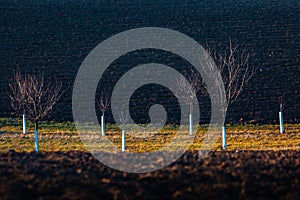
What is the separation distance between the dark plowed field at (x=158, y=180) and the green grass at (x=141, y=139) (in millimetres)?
6333

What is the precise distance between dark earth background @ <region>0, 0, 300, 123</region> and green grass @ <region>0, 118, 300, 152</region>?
1.83 metres

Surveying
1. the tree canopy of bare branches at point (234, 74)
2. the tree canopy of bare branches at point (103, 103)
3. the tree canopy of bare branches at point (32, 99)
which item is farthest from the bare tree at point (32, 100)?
the tree canopy of bare branches at point (234, 74)

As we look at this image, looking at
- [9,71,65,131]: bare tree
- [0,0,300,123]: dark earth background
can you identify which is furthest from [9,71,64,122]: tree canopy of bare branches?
[0,0,300,123]: dark earth background

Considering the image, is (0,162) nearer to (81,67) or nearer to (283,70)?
(81,67)

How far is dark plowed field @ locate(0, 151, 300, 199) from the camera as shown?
10.3 meters

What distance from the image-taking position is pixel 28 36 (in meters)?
39.5

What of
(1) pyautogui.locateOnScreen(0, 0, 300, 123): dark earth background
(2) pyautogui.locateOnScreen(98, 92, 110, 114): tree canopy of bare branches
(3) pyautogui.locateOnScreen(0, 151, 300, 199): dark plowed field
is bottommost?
(3) pyautogui.locateOnScreen(0, 151, 300, 199): dark plowed field

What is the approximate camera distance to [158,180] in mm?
11633

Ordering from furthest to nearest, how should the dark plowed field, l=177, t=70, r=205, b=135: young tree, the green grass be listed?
l=177, t=70, r=205, b=135: young tree
the green grass
the dark plowed field

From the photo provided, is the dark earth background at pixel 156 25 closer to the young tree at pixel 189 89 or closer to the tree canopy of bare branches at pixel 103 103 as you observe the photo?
the young tree at pixel 189 89

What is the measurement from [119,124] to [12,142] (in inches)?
238

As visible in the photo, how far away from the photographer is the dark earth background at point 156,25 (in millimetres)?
30766

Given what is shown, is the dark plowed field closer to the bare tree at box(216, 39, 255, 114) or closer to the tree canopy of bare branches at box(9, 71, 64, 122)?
the tree canopy of bare branches at box(9, 71, 64, 122)

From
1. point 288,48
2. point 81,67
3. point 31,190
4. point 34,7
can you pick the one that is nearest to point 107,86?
point 81,67
